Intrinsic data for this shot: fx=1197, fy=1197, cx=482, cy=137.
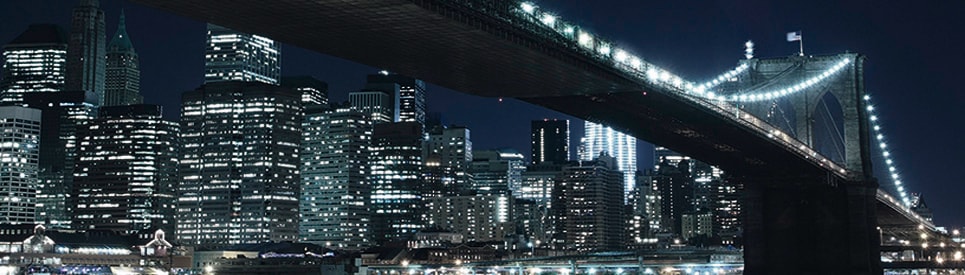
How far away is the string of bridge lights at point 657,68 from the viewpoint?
46.6m

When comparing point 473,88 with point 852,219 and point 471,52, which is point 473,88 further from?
point 852,219

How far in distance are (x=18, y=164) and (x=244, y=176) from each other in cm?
3422

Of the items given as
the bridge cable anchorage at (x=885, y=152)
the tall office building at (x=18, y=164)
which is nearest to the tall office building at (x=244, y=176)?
the tall office building at (x=18, y=164)

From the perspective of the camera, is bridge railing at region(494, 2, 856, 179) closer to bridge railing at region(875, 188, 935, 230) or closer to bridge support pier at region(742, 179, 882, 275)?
bridge support pier at region(742, 179, 882, 275)

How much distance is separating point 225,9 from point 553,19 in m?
15.5

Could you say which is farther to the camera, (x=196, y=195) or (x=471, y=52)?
Result: (x=196, y=195)

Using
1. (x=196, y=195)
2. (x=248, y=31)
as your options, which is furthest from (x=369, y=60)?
(x=196, y=195)

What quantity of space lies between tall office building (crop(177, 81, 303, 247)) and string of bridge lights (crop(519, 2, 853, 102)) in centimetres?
12144

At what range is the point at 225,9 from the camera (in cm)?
3522

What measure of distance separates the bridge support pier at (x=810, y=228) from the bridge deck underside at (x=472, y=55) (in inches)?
220

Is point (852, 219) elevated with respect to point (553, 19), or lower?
lower

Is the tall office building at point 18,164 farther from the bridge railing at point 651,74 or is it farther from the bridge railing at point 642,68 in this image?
the bridge railing at point 651,74

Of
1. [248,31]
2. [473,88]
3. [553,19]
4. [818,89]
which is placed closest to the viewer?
[248,31]

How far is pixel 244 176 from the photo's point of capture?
193 metres
